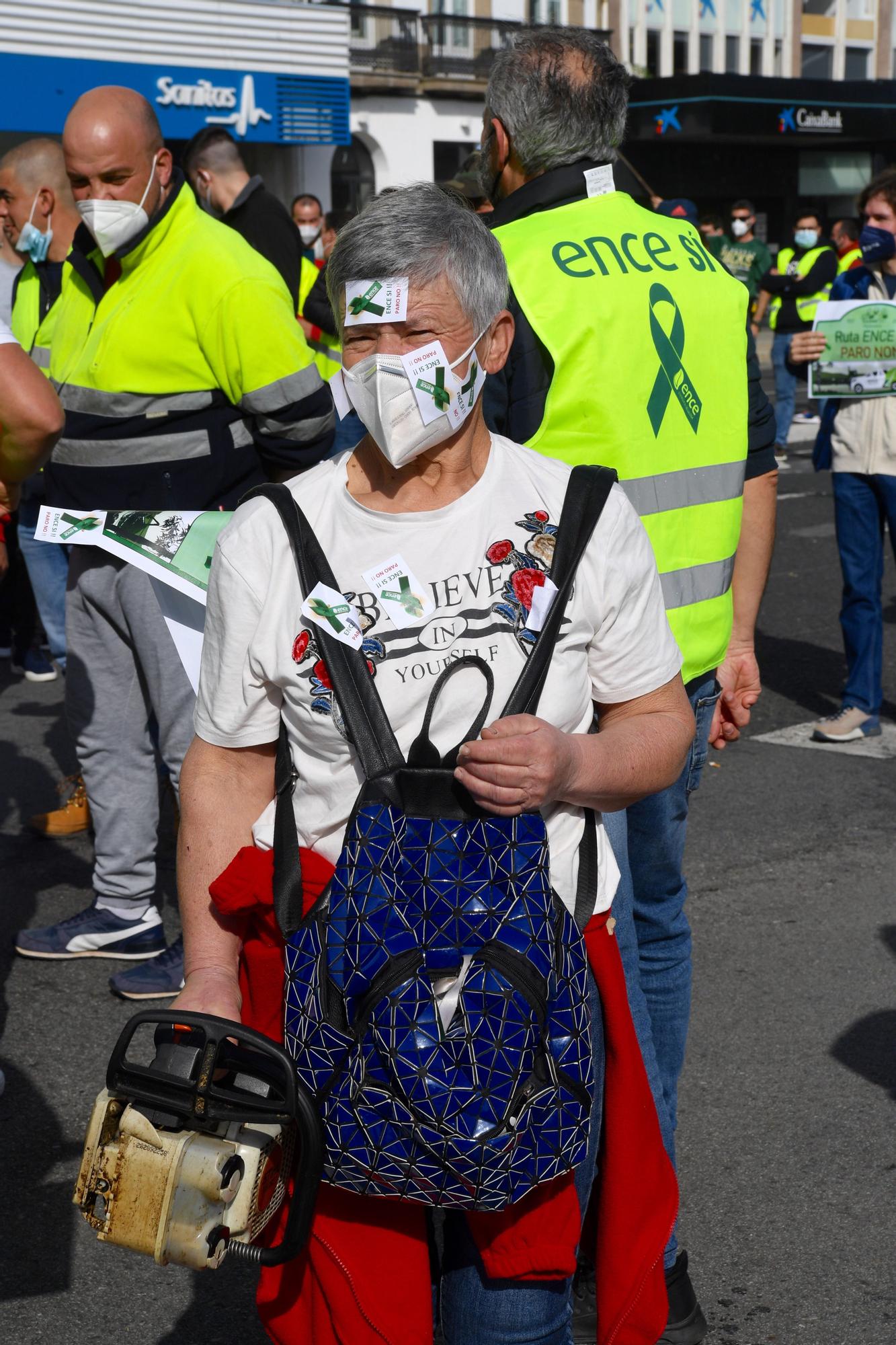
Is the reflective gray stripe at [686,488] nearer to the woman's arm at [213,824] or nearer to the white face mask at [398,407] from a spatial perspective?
the white face mask at [398,407]

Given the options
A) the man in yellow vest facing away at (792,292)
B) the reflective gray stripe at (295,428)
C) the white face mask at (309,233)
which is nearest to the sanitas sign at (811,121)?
the man in yellow vest facing away at (792,292)

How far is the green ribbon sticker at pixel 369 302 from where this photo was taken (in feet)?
6.42

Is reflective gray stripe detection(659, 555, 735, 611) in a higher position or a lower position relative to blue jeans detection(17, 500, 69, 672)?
higher

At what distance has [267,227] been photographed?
7.12 metres

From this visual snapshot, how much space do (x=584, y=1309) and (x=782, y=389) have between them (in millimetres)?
13487

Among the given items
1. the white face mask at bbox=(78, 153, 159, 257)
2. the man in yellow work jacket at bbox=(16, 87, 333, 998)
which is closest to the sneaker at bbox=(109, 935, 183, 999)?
the man in yellow work jacket at bbox=(16, 87, 333, 998)

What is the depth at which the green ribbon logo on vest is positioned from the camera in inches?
102

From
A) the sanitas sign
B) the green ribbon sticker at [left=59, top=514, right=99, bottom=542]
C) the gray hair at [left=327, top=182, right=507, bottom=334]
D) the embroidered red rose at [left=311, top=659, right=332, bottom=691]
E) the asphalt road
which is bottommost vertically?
the asphalt road

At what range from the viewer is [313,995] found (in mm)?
1827

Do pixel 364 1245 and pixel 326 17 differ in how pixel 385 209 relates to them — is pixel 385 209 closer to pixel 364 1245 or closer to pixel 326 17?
pixel 364 1245

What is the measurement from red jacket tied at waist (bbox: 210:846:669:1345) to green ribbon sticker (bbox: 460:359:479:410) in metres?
0.63

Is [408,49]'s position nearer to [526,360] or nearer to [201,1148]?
[526,360]

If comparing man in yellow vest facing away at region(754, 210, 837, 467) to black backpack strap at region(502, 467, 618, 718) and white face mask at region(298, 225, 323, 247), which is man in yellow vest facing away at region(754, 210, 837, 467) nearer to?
white face mask at region(298, 225, 323, 247)

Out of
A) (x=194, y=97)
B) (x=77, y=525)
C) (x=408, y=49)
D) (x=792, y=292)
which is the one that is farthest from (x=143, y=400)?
(x=408, y=49)
